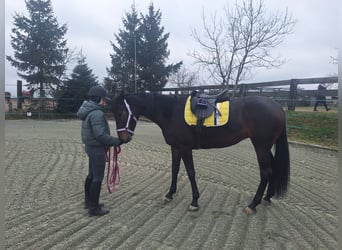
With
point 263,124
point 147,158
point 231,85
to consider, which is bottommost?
point 147,158

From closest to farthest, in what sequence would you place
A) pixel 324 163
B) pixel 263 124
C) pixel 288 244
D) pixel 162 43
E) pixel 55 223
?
pixel 288 244, pixel 55 223, pixel 263 124, pixel 324 163, pixel 162 43

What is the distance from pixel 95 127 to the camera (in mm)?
3324

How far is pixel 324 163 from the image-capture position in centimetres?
646

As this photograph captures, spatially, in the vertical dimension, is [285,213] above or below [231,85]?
below

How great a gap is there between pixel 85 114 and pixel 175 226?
166cm

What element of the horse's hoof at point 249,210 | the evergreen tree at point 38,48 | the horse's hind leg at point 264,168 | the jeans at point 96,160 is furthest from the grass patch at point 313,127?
the evergreen tree at point 38,48

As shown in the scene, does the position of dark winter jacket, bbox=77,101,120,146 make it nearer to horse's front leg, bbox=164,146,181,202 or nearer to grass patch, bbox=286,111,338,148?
horse's front leg, bbox=164,146,181,202

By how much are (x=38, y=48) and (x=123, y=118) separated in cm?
1891

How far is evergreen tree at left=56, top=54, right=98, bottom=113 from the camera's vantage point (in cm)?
1775

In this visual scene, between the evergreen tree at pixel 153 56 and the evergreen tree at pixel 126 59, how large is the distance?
54 cm

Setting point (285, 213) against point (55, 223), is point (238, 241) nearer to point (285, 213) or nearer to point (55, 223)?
point (285, 213)

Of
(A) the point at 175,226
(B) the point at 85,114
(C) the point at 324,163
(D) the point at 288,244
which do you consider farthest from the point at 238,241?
(C) the point at 324,163

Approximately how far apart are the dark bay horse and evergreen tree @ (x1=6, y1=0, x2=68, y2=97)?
59.8ft

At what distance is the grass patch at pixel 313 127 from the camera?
28.5ft
